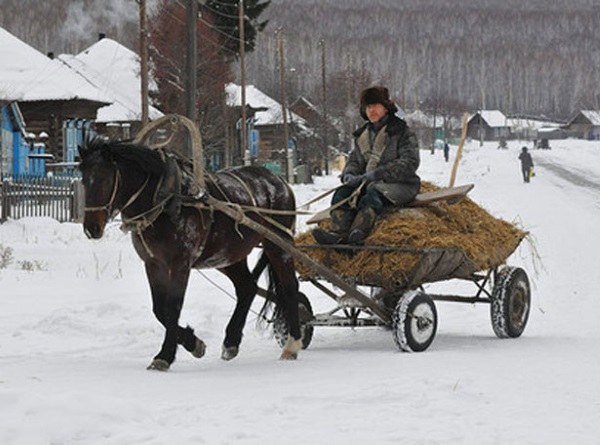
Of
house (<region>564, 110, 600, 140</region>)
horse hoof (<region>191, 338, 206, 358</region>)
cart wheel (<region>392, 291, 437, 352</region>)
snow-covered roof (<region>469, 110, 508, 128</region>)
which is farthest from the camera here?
snow-covered roof (<region>469, 110, 508, 128</region>)

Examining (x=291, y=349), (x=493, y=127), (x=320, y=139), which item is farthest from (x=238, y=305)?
(x=493, y=127)

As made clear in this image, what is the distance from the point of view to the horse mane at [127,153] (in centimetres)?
790

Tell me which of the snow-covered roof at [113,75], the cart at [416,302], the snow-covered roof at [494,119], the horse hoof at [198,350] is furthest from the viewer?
the snow-covered roof at [494,119]

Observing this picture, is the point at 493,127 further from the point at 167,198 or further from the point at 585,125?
the point at 167,198

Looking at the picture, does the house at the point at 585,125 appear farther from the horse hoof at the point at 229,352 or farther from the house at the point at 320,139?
the horse hoof at the point at 229,352

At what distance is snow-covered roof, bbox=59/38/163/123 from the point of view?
4559cm

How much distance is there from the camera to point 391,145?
955 centimetres

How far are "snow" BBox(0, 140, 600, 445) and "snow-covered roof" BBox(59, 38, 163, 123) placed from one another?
31.6m

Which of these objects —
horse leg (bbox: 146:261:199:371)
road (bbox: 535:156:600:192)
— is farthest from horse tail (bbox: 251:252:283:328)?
road (bbox: 535:156:600:192)

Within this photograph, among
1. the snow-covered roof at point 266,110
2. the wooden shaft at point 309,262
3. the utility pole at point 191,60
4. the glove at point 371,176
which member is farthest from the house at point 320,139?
the wooden shaft at point 309,262

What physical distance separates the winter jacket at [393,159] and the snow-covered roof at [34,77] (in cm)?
2711

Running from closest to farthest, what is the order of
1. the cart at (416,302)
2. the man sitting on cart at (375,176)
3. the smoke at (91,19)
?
the cart at (416,302)
the man sitting on cart at (375,176)
the smoke at (91,19)

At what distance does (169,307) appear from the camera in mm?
7961

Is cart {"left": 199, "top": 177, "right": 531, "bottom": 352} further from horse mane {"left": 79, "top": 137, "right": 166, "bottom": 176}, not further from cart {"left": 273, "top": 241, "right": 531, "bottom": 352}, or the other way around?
horse mane {"left": 79, "top": 137, "right": 166, "bottom": 176}
